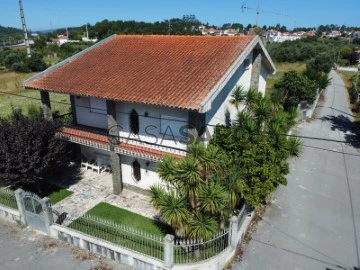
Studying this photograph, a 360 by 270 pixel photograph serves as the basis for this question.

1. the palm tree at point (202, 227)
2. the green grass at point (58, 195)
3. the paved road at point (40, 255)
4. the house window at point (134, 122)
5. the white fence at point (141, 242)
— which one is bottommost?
the paved road at point (40, 255)

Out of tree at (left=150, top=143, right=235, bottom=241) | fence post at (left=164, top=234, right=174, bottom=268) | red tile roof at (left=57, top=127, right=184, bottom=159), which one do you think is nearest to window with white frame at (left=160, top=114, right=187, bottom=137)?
red tile roof at (left=57, top=127, right=184, bottom=159)

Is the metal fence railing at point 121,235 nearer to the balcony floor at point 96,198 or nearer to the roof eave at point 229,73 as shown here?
the balcony floor at point 96,198

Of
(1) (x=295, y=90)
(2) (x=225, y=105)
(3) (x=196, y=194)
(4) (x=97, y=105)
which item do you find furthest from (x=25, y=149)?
(1) (x=295, y=90)

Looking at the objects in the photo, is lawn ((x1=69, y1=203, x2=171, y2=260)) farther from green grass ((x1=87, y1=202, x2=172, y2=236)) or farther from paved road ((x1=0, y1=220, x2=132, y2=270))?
paved road ((x1=0, y1=220, x2=132, y2=270))

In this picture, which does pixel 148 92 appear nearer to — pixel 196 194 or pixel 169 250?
pixel 196 194

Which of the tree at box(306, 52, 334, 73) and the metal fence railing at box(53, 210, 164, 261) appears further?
the tree at box(306, 52, 334, 73)

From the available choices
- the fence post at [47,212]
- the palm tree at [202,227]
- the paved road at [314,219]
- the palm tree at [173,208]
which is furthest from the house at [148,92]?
the paved road at [314,219]

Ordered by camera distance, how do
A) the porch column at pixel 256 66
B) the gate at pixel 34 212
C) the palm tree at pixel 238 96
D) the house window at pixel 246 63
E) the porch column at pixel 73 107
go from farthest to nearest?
the porch column at pixel 73 107, the porch column at pixel 256 66, the house window at pixel 246 63, the palm tree at pixel 238 96, the gate at pixel 34 212
